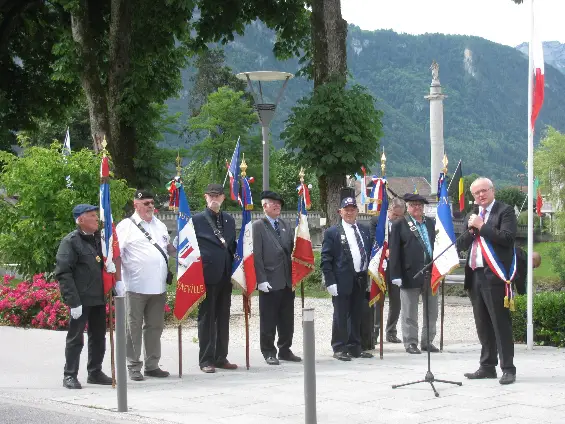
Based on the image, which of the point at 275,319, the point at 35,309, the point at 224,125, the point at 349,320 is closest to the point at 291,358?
the point at 275,319

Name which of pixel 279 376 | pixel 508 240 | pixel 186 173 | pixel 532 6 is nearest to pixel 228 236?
pixel 279 376

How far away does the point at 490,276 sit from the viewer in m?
9.94

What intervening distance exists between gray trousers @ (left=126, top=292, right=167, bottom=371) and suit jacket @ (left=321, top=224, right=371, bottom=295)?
213cm

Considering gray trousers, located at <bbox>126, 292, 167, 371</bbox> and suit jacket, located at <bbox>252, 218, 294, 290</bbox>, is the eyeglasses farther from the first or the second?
gray trousers, located at <bbox>126, 292, 167, 371</bbox>

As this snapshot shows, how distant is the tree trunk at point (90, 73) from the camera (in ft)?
71.9

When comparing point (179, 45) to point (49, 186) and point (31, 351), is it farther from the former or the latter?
point (31, 351)

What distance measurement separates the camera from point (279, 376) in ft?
34.8

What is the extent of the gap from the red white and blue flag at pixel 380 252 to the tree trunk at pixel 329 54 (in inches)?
340

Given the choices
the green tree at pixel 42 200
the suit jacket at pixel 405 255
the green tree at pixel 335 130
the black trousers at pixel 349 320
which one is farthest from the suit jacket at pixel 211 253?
the green tree at pixel 335 130

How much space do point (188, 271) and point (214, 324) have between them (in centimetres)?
77

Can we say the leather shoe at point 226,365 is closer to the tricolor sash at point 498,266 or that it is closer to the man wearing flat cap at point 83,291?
the man wearing flat cap at point 83,291

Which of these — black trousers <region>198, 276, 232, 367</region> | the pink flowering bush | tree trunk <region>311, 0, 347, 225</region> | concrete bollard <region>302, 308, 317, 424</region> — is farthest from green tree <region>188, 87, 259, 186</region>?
concrete bollard <region>302, 308, 317, 424</region>

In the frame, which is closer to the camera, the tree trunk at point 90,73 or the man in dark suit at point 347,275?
the man in dark suit at point 347,275

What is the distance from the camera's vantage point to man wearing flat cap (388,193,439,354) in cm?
1249
